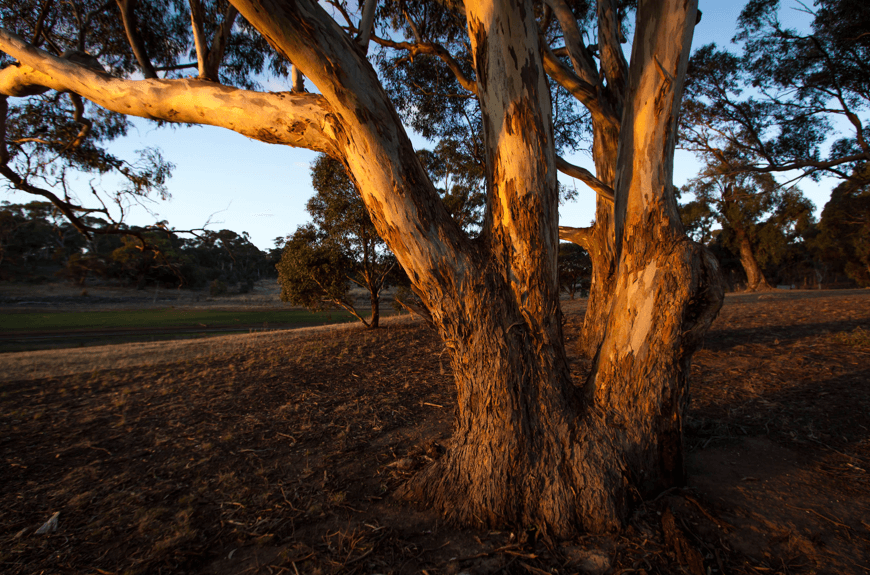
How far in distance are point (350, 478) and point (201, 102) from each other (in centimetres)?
269

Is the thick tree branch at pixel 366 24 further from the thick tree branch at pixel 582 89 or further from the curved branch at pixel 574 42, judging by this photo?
the curved branch at pixel 574 42

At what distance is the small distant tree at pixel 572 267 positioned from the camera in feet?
66.1

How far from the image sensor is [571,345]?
247 inches

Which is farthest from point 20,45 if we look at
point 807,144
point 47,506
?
point 807,144

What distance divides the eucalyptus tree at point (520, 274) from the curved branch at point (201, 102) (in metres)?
0.02

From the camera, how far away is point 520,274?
233cm

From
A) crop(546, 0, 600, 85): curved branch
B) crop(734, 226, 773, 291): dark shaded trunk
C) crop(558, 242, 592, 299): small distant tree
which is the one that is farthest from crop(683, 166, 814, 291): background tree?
crop(546, 0, 600, 85): curved branch

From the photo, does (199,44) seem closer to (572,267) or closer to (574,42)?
(574,42)

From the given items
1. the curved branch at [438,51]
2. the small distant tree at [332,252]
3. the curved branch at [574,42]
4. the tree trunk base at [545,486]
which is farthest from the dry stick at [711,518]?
the small distant tree at [332,252]

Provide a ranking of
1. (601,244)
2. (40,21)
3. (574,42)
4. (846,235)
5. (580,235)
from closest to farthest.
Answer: (601,244)
(574,42)
(580,235)
(40,21)
(846,235)

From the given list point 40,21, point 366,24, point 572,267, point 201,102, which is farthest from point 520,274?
point 572,267

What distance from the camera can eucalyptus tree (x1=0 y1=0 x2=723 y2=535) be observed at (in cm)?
220

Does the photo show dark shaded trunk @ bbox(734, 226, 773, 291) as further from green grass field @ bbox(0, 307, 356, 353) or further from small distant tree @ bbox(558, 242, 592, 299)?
green grass field @ bbox(0, 307, 356, 353)

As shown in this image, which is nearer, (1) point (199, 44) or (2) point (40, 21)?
(1) point (199, 44)
